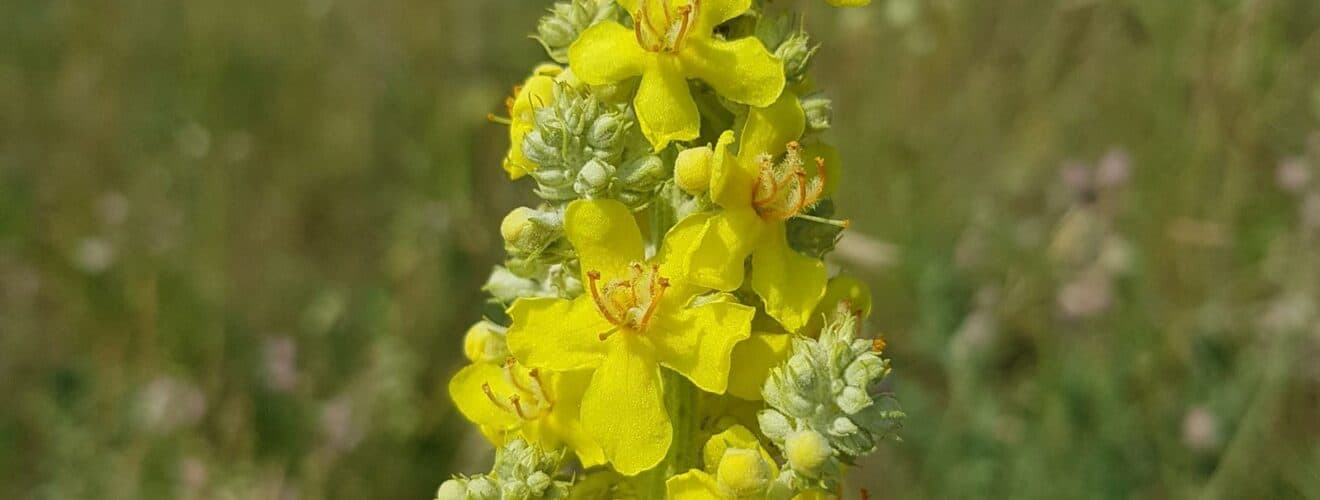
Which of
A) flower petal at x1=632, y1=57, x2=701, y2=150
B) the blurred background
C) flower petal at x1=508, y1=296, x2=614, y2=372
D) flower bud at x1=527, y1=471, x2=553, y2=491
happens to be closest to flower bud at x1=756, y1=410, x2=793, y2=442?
flower petal at x1=508, y1=296, x2=614, y2=372

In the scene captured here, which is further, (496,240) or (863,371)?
(496,240)

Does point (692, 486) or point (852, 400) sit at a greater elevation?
point (852, 400)

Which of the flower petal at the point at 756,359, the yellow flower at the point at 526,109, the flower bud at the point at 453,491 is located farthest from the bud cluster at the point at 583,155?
the flower bud at the point at 453,491

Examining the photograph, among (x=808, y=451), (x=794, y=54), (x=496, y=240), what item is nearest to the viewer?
(x=808, y=451)

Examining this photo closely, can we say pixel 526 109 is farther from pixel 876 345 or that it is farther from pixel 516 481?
pixel 876 345

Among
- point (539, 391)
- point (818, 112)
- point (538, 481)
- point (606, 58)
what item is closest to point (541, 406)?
point (539, 391)

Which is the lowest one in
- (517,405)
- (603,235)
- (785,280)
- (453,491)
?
(453,491)

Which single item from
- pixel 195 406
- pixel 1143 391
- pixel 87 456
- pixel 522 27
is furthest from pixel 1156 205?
pixel 87 456

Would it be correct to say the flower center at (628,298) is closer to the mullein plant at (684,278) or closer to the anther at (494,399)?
the mullein plant at (684,278)

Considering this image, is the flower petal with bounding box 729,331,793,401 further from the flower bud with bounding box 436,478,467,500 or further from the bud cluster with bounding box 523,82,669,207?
the flower bud with bounding box 436,478,467,500
